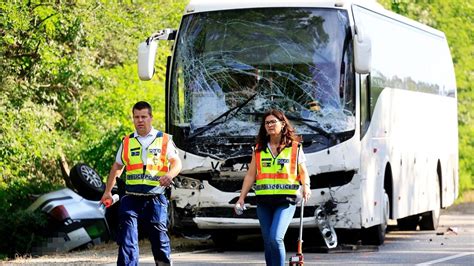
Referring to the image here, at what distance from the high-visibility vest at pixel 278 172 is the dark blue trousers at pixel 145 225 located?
Result: 941 millimetres

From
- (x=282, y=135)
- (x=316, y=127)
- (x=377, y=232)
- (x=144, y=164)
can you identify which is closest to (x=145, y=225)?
(x=144, y=164)

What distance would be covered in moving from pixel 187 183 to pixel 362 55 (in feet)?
9.39

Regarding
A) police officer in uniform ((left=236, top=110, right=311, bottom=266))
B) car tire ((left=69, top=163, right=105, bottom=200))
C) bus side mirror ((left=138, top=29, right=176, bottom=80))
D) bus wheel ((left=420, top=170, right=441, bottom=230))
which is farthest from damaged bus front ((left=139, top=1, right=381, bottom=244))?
bus wheel ((left=420, top=170, right=441, bottom=230))

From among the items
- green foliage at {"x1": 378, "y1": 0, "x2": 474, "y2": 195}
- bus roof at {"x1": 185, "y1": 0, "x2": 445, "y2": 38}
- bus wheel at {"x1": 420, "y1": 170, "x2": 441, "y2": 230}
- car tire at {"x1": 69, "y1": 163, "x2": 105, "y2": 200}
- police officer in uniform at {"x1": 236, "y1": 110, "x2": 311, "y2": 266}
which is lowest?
bus wheel at {"x1": 420, "y1": 170, "x2": 441, "y2": 230}

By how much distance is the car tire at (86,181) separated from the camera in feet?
73.2

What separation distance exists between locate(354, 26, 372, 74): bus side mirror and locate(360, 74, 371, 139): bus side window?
80 centimetres

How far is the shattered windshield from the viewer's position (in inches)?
703

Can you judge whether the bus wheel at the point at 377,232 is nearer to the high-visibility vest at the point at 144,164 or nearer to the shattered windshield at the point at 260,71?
the shattered windshield at the point at 260,71

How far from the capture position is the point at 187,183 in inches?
716

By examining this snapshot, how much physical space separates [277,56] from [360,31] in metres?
1.15

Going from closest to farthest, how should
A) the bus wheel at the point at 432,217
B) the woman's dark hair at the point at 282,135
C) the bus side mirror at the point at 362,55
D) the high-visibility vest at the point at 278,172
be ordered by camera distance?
1. the high-visibility vest at the point at 278,172
2. the woman's dark hair at the point at 282,135
3. the bus side mirror at the point at 362,55
4. the bus wheel at the point at 432,217

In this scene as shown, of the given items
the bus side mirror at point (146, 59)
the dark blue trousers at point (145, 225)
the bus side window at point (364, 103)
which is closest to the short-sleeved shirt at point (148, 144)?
the dark blue trousers at point (145, 225)

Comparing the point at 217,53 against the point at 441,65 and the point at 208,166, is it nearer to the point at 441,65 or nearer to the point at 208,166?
the point at 208,166

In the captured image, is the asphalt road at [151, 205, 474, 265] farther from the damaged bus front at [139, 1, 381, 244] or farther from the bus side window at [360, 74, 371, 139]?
the bus side window at [360, 74, 371, 139]
